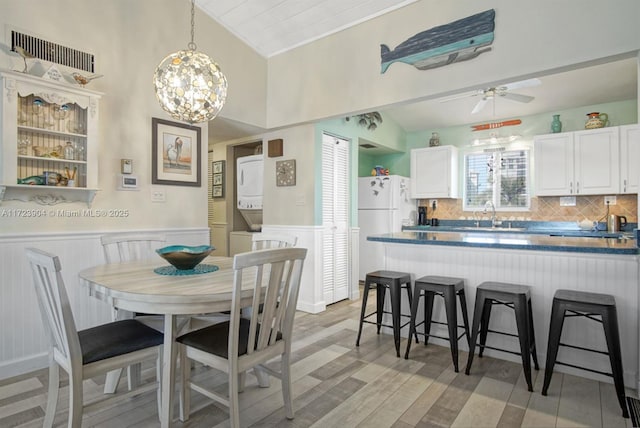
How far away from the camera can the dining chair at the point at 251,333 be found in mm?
1635

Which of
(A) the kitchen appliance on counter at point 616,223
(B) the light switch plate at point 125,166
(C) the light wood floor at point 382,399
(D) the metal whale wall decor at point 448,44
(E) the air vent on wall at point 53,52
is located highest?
(D) the metal whale wall decor at point 448,44

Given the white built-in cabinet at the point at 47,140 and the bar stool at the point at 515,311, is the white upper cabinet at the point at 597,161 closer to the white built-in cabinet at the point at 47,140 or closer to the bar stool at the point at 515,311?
the bar stool at the point at 515,311

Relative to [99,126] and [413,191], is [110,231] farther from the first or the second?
[413,191]

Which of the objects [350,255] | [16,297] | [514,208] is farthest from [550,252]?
[16,297]

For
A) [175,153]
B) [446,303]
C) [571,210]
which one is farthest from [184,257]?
[571,210]

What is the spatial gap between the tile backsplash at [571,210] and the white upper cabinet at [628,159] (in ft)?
0.98

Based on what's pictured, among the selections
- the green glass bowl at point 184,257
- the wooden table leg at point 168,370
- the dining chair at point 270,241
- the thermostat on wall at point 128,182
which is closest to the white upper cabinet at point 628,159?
the dining chair at point 270,241

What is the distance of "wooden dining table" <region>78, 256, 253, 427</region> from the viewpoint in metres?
1.61

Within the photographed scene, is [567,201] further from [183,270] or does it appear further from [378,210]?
[183,270]

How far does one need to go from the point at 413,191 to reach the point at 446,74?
9.93 feet

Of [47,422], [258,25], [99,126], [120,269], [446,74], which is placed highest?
[258,25]

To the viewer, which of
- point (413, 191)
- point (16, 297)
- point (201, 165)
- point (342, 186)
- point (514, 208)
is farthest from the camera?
point (413, 191)

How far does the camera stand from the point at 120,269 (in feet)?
7.23

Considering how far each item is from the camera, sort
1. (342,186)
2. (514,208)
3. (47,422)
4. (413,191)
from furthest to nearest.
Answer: (413,191) < (514,208) < (342,186) < (47,422)
